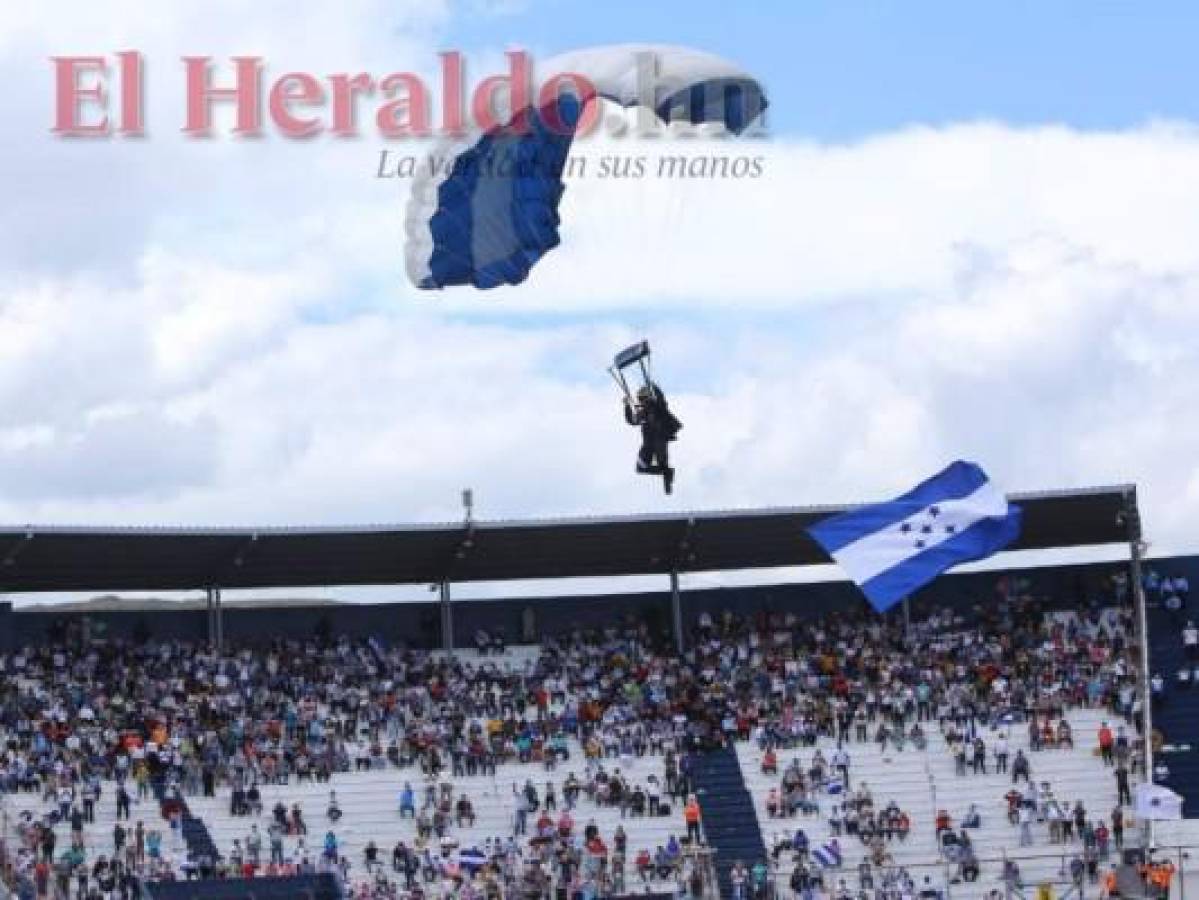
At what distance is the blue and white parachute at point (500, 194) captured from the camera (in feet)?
98.2

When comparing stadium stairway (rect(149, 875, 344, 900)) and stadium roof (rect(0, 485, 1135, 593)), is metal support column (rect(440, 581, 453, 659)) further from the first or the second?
stadium stairway (rect(149, 875, 344, 900))

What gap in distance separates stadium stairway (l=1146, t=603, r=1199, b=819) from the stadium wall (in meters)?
1.24

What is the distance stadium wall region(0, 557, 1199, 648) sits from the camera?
4866cm

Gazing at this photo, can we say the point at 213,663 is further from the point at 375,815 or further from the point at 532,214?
the point at 532,214

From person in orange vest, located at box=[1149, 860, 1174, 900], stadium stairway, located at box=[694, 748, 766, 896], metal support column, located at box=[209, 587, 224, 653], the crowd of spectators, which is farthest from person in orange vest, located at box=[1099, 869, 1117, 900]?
metal support column, located at box=[209, 587, 224, 653]

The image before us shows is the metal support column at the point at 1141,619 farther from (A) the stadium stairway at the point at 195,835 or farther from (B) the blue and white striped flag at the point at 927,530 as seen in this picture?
(A) the stadium stairway at the point at 195,835

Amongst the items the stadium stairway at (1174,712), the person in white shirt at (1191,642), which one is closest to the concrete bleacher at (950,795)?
the stadium stairway at (1174,712)

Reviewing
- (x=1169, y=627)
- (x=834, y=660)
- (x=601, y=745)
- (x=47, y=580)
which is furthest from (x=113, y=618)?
(x=1169, y=627)

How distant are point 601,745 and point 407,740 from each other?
315 cm

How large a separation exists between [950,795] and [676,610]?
27.1 feet

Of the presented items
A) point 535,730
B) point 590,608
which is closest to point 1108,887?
point 535,730

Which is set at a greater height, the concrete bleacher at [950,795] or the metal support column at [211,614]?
the metal support column at [211,614]

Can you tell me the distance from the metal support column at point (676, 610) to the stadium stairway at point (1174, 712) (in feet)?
27.2

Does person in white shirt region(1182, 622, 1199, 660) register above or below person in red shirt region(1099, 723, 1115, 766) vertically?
above
